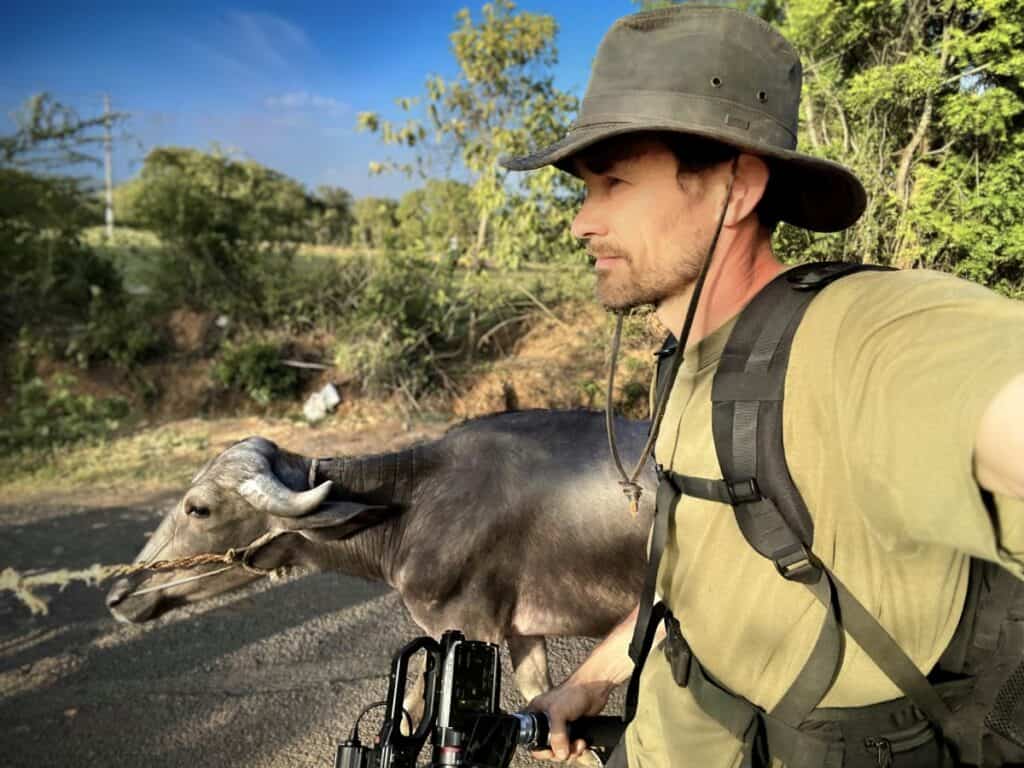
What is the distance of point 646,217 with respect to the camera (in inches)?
60.7

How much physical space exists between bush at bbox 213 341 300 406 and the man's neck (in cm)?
1062

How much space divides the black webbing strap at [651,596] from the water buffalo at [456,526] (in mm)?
1494

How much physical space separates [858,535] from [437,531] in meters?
2.46

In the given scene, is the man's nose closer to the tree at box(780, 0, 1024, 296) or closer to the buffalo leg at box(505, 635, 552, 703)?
the buffalo leg at box(505, 635, 552, 703)

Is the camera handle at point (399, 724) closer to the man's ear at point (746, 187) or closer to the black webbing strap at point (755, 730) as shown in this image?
the black webbing strap at point (755, 730)

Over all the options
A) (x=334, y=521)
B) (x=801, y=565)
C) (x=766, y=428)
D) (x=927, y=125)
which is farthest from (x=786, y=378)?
(x=927, y=125)

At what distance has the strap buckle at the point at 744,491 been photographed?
4.14 feet

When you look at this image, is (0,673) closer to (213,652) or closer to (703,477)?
(213,652)

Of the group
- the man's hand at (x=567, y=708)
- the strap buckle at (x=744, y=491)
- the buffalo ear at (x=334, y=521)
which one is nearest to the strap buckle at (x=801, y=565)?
the strap buckle at (x=744, y=491)

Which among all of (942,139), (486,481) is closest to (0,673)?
(486,481)

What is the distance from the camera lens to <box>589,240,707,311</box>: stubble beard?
1.55 meters

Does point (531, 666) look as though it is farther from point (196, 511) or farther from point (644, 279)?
point (644, 279)

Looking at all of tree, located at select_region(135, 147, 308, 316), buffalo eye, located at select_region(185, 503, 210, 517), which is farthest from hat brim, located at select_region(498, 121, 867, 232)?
tree, located at select_region(135, 147, 308, 316)

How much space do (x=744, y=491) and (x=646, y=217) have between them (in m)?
0.61
